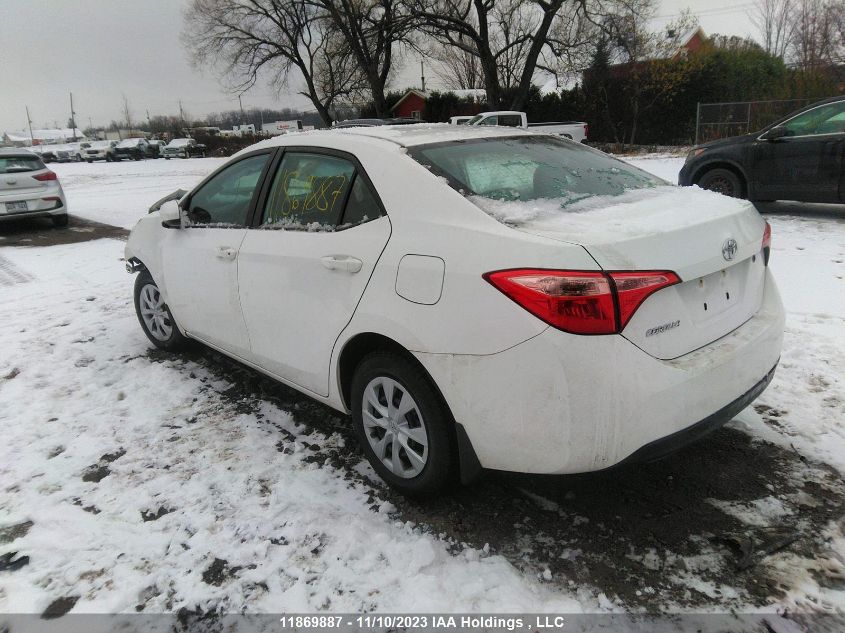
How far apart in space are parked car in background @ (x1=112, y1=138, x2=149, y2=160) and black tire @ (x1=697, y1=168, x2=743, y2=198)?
141ft

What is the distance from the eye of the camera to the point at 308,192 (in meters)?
3.13

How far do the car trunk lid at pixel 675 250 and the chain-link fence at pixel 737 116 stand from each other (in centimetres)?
2060

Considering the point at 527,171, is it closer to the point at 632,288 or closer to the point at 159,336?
the point at 632,288

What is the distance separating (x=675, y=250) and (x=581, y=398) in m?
0.66

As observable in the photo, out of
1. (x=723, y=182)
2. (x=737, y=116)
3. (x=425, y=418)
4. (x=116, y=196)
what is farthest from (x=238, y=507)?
(x=737, y=116)

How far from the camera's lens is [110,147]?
141ft

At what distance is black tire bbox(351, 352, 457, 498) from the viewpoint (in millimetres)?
2436

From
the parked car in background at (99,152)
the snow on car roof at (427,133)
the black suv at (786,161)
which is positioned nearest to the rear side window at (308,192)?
the snow on car roof at (427,133)

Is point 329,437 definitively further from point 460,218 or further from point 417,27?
point 417,27

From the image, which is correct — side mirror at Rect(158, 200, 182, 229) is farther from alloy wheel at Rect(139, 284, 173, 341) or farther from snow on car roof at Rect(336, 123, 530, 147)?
snow on car roof at Rect(336, 123, 530, 147)

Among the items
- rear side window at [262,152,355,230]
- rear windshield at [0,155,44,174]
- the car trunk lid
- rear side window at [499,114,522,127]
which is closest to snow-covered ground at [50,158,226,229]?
rear windshield at [0,155,44,174]

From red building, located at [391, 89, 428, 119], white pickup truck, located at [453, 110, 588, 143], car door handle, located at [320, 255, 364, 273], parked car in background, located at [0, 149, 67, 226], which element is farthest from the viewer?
red building, located at [391, 89, 428, 119]

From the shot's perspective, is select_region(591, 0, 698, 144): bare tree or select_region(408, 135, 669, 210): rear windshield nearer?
select_region(408, 135, 669, 210): rear windshield

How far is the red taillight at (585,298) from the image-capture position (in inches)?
78.3
